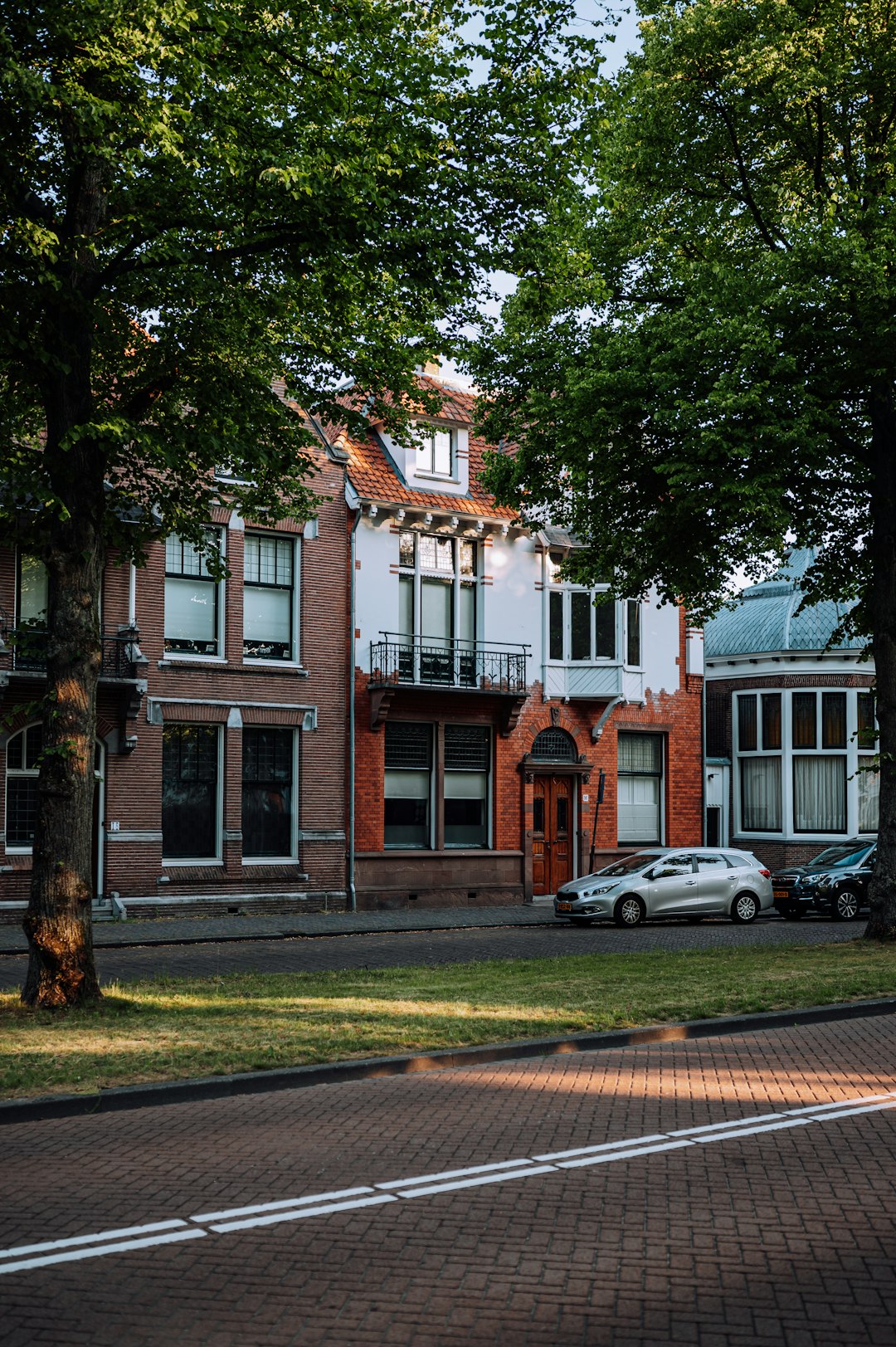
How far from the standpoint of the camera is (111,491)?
1452 centimetres

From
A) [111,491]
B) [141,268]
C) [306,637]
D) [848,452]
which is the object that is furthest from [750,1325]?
[306,637]

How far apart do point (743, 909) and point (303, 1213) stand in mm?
20072

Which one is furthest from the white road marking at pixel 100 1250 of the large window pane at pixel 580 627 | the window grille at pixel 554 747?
the large window pane at pixel 580 627

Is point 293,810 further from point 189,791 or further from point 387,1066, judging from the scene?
point 387,1066

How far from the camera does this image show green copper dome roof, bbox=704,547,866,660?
113 feet

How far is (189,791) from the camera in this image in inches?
975

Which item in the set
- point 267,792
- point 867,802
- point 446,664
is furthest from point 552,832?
point 867,802

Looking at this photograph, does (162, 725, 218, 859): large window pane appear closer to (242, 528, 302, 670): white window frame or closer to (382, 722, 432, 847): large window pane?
(242, 528, 302, 670): white window frame

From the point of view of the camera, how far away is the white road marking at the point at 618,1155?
6955 mm

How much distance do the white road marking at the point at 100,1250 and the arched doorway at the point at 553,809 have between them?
941 inches

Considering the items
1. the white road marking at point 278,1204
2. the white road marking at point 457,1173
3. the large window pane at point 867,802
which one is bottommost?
the white road marking at point 457,1173

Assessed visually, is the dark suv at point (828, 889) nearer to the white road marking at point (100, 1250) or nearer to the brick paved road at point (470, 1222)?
the brick paved road at point (470, 1222)

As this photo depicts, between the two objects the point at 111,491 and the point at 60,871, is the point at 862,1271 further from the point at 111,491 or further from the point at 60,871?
the point at 111,491

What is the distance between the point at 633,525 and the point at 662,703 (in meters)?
11.9
